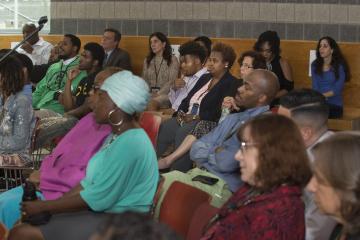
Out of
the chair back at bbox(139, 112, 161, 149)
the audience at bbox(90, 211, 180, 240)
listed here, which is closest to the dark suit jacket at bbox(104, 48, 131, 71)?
the chair back at bbox(139, 112, 161, 149)

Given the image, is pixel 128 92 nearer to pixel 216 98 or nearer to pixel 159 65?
pixel 216 98

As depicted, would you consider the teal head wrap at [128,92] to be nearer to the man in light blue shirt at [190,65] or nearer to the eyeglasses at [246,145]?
the eyeglasses at [246,145]

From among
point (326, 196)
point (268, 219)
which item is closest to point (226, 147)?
point (268, 219)

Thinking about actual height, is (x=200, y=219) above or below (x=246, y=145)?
below

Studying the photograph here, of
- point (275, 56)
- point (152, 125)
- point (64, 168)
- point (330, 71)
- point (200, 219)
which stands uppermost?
point (275, 56)

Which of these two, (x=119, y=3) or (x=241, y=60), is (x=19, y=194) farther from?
(x=119, y=3)

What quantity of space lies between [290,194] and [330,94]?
4.85 metres

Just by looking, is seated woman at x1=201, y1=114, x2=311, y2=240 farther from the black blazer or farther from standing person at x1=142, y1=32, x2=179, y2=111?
standing person at x1=142, y1=32, x2=179, y2=111

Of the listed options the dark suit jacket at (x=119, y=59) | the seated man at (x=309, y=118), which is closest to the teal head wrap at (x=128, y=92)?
the seated man at (x=309, y=118)

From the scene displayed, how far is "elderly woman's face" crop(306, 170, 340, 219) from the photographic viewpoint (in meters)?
2.73

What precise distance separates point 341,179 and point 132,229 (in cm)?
108

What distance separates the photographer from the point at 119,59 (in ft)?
30.9

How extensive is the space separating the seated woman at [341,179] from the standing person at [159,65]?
580 cm

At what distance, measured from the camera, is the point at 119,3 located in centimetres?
1016
